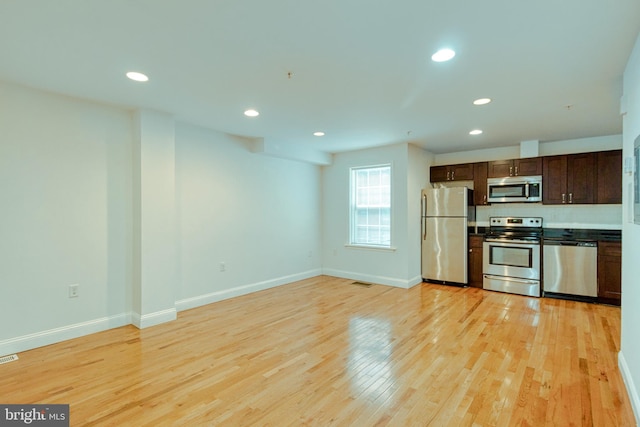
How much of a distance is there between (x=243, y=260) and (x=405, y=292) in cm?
258

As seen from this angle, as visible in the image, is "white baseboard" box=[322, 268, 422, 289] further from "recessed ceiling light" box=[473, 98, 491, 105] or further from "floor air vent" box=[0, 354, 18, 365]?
"floor air vent" box=[0, 354, 18, 365]

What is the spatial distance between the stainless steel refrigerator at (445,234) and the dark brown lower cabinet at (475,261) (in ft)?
0.40

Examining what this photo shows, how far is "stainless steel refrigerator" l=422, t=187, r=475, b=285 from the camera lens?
17.9ft

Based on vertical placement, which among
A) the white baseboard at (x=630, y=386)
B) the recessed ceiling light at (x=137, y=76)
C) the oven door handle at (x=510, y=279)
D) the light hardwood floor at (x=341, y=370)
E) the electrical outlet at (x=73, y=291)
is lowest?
the light hardwood floor at (x=341, y=370)

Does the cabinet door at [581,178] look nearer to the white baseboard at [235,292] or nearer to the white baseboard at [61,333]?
the white baseboard at [235,292]

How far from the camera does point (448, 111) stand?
3.67 meters

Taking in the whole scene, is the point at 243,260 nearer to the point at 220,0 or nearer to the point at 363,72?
the point at 363,72

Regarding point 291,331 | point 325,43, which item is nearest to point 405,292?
point 291,331

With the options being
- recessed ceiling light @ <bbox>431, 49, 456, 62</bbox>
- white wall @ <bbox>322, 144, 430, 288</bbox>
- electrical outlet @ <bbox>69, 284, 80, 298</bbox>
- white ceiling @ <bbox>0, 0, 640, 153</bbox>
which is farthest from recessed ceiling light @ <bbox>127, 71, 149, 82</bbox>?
white wall @ <bbox>322, 144, 430, 288</bbox>

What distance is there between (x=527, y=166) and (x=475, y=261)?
5.69 feet

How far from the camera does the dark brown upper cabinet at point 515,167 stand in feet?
16.9

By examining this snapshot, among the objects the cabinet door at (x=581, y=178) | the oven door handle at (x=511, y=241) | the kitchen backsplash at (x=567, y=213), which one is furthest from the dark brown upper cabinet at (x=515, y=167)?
the oven door handle at (x=511, y=241)

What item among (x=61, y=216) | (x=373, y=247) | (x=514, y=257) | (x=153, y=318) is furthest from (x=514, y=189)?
(x=61, y=216)

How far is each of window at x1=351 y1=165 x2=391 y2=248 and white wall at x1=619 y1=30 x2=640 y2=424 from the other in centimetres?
336
